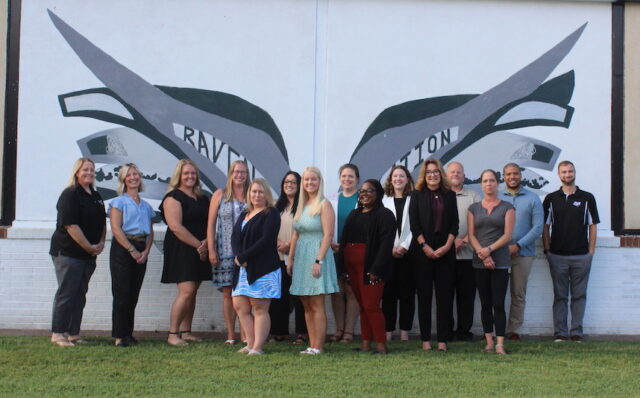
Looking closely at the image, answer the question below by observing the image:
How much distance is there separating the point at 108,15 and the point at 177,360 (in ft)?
13.0

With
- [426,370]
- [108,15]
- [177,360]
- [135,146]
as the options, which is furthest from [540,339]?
[108,15]

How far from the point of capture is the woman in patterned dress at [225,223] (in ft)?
22.6

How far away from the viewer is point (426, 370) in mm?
5852

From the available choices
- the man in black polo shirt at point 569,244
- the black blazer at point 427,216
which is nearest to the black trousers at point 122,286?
the black blazer at point 427,216

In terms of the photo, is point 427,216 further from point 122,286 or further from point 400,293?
point 122,286

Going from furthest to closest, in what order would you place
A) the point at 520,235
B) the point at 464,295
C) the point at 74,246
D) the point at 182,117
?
the point at 182,117
the point at 520,235
the point at 464,295
the point at 74,246

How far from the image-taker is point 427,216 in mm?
6613

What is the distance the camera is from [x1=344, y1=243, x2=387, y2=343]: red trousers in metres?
6.42

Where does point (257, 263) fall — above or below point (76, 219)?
below

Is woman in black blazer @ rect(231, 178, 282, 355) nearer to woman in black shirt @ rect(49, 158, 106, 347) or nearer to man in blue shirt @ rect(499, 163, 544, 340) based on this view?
woman in black shirt @ rect(49, 158, 106, 347)

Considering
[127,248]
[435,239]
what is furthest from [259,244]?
[435,239]

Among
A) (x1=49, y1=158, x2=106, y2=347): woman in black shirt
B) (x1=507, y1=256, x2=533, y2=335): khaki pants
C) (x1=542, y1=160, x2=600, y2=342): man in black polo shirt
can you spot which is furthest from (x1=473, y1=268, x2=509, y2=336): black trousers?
(x1=49, y1=158, x2=106, y2=347): woman in black shirt

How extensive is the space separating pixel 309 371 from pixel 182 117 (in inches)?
137

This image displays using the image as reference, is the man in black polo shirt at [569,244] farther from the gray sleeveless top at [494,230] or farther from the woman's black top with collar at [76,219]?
the woman's black top with collar at [76,219]
